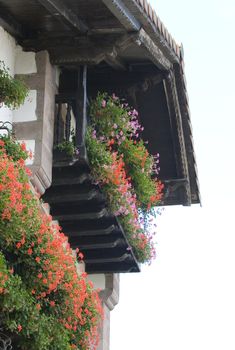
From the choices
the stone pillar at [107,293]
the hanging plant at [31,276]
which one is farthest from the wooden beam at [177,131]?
the hanging plant at [31,276]

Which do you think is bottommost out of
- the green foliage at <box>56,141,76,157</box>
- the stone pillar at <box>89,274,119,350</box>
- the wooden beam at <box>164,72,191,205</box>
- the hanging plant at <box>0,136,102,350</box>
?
the hanging plant at <box>0,136,102,350</box>

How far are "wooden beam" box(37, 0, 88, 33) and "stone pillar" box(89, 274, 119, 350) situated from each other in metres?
3.77

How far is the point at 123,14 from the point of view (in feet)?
34.1

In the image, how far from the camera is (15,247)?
8766 mm

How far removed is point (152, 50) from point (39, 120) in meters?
1.60

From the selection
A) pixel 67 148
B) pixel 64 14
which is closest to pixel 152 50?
pixel 64 14

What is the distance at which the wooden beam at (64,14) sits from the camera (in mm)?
10391

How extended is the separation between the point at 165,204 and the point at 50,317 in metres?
5.97

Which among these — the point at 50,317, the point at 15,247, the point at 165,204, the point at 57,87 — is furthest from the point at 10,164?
the point at 165,204

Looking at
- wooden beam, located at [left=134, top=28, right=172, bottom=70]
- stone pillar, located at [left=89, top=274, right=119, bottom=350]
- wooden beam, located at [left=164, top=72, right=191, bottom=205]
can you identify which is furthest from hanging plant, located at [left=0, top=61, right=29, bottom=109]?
stone pillar, located at [left=89, top=274, right=119, bottom=350]

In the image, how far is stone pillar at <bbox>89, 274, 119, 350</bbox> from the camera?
13.1 m

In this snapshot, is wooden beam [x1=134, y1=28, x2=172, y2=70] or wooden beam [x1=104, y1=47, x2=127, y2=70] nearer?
wooden beam [x1=134, y1=28, x2=172, y2=70]

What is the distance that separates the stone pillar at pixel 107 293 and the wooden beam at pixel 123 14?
3853 mm

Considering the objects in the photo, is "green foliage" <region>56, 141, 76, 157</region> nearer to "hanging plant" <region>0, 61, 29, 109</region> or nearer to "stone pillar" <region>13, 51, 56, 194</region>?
"stone pillar" <region>13, 51, 56, 194</region>
